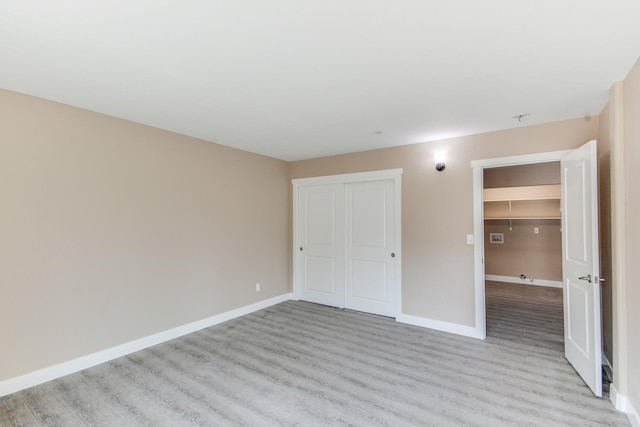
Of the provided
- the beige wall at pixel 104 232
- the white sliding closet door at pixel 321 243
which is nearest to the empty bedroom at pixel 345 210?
the beige wall at pixel 104 232

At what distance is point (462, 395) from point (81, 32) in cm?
361

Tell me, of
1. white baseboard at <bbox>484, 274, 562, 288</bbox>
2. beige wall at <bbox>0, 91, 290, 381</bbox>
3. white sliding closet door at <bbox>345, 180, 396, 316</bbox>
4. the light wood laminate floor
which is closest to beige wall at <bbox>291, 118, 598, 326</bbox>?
white sliding closet door at <bbox>345, 180, 396, 316</bbox>

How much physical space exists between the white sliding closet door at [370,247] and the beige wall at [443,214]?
0.85 feet

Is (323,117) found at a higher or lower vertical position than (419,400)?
higher

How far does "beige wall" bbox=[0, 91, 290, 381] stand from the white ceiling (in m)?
0.38

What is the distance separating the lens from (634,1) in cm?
149

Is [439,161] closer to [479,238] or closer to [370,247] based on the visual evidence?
[479,238]

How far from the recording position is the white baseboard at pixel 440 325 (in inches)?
143

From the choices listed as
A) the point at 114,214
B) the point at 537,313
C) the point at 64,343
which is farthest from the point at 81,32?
the point at 537,313

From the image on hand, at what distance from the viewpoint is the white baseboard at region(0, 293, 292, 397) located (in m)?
2.49

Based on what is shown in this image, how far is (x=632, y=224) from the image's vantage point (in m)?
2.09

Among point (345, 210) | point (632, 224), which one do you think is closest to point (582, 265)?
point (632, 224)

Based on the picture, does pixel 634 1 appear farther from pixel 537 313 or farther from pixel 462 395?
pixel 537 313

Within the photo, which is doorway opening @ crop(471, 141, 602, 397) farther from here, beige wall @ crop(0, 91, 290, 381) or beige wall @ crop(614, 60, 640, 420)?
beige wall @ crop(0, 91, 290, 381)
